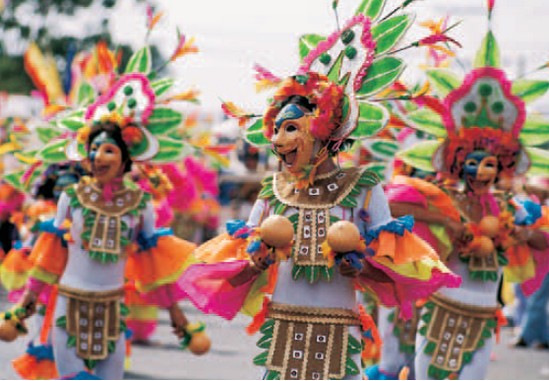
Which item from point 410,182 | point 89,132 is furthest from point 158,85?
point 410,182

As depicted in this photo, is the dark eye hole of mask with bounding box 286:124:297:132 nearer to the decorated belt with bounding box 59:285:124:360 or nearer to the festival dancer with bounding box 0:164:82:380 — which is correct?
the decorated belt with bounding box 59:285:124:360

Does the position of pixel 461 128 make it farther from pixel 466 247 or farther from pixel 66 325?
pixel 66 325

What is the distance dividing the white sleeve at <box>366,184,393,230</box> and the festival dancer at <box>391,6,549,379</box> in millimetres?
1360

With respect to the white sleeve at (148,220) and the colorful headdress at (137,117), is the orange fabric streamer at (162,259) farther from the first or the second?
the colorful headdress at (137,117)

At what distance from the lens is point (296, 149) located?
211 inches

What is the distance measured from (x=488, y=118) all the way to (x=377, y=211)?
187 centimetres

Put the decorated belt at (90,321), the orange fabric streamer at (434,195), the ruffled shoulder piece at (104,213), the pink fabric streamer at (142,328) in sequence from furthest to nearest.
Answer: the pink fabric streamer at (142,328), the ruffled shoulder piece at (104,213), the decorated belt at (90,321), the orange fabric streamer at (434,195)

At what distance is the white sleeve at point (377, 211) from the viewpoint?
533cm

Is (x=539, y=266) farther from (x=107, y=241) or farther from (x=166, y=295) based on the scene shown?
(x=107, y=241)

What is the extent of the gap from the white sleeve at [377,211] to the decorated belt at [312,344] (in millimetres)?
401

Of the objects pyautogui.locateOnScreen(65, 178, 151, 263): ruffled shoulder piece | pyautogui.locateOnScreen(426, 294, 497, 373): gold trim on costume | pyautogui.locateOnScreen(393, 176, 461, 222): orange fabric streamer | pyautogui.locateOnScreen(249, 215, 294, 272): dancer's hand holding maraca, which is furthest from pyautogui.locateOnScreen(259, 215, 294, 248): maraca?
pyautogui.locateOnScreen(65, 178, 151, 263): ruffled shoulder piece

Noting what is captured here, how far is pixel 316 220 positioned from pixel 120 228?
226 centimetres

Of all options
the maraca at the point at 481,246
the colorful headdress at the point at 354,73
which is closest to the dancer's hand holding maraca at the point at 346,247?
the colorful headdress at the point at 354,73

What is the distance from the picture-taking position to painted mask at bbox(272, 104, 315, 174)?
5.35 metres
